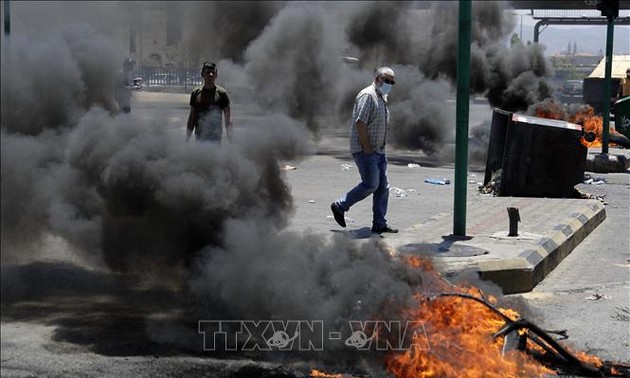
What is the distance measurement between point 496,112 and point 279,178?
7007 mm

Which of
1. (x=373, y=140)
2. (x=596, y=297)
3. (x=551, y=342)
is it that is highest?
(x=373, y=140)

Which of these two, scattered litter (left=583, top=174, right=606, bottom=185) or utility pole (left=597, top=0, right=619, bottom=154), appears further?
scattered litter (left=583, top=174, right=606, bottom=185)

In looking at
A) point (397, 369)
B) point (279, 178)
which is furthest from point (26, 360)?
point (279, 178)

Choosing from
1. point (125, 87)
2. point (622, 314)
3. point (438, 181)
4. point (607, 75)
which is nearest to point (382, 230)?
point (622, 314)

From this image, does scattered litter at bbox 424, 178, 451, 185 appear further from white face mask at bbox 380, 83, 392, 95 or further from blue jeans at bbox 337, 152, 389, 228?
white face mask at bbox 380, 83, 392, 95

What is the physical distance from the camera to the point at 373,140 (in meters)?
8.94

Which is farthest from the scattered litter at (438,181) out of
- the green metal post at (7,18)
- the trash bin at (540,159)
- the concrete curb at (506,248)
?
the green metal post at (7,18)

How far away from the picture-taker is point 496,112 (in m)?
13.5

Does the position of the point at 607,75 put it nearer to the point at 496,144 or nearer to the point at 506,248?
the point at 496,144

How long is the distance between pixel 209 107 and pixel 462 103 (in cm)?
210

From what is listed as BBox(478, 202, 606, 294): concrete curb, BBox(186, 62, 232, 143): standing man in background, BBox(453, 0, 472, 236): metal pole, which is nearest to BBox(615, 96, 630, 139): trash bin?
BBox(478, 202, 606, 294): concrete curb

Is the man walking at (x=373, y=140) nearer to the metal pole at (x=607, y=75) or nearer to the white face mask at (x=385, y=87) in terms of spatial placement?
the white face mask at (x=385, y=87)

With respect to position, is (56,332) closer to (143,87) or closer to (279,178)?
(279,178)

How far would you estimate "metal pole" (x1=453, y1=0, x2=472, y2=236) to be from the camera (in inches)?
336
